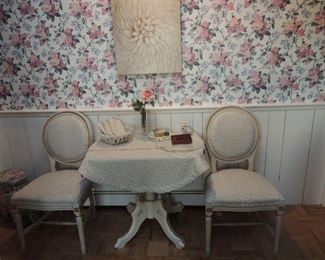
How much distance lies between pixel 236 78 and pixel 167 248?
1.42m

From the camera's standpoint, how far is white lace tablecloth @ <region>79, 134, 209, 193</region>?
1758 mm

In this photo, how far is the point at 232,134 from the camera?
2.11m

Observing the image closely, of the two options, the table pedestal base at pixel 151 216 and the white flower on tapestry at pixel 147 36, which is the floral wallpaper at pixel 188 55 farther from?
the table pedestal base at pixel 151 216

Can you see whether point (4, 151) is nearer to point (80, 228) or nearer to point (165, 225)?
point (80, 228)

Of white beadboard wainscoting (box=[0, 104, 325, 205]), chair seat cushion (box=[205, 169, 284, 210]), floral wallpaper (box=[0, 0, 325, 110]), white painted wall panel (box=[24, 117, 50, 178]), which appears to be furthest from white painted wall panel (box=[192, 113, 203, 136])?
white painted wall panel (box=[24, 117, 50, 178])

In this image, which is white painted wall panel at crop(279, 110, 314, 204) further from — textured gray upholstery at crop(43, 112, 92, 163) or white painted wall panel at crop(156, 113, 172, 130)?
textured gray upholstery at crop(43, 112, 92, 163)

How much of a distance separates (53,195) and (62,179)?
19cm

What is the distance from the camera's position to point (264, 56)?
2.12 m

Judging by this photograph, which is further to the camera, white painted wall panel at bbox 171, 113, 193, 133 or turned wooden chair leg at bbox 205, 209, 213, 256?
white painted wall panel at bbox 171, 113, 193, 133

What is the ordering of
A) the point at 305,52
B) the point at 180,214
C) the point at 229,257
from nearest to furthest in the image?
the point at 229,257 → the point at 305,52 → the point at 180,214

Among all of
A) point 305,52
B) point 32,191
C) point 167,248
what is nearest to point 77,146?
point 32,191

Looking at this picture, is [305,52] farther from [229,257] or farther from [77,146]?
[77,146]

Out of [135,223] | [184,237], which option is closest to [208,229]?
[184,237]

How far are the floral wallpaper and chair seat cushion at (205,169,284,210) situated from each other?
27.5 inches
